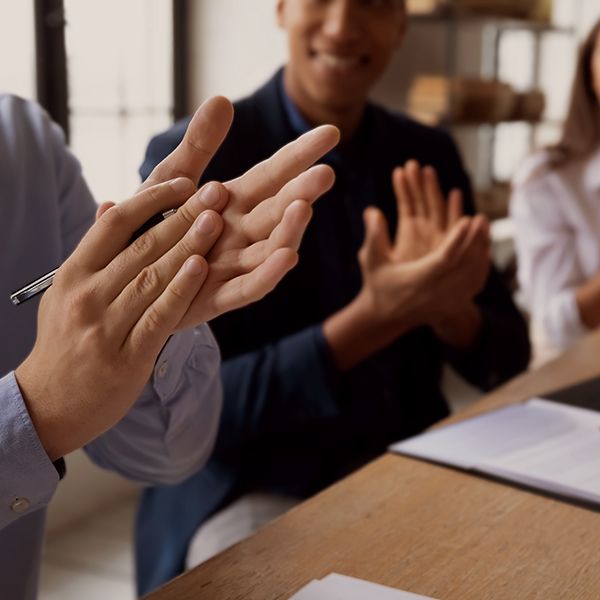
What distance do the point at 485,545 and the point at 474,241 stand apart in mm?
603

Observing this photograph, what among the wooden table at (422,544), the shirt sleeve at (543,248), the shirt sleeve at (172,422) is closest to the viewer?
the wooden table at (422,544)

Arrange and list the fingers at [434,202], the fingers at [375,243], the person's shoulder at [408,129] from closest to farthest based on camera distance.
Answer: the fingers at [375,243], the fingers at [434,202], the person's shoulder at [408,129]

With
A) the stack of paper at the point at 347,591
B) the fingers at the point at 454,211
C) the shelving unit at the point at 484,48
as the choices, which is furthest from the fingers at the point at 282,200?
the shelving unit at the point at 484,48

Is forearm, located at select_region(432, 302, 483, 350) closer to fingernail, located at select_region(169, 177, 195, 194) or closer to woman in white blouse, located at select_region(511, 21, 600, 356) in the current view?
woman in white blouse, located at select_region(511, 21, 600, 356)

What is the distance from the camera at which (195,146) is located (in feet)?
2.39

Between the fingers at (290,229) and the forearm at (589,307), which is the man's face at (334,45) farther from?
the fingers at (290,229)

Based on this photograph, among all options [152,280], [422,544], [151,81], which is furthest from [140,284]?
[151,81]

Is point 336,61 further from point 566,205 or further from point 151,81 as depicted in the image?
point 151,81

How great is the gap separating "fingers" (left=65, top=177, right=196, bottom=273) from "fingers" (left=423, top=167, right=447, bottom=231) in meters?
0.80

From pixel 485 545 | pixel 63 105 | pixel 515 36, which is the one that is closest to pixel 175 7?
pixel 63 105

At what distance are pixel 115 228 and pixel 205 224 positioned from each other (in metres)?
0.06

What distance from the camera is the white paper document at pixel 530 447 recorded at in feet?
3.09

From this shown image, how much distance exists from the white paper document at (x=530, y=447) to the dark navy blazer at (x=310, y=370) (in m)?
0.28

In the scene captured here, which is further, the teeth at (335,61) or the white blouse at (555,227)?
the white blouse at (555,227)
